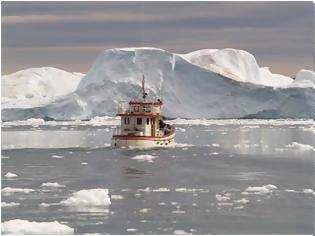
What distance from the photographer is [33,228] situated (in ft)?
36.3

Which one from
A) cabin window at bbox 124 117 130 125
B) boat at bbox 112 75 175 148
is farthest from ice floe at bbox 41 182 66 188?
cabin window at bbox 124 117 130 125

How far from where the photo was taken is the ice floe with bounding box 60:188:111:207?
1320cm

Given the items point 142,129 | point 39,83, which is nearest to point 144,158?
point 142,129

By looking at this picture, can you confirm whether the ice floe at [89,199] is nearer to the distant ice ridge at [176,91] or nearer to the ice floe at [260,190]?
the ice floe at [260,190]

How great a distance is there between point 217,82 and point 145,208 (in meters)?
45.2

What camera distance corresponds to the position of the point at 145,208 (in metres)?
13.0

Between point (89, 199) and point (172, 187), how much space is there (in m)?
2.97

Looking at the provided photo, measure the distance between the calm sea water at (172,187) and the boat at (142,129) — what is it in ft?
2.23

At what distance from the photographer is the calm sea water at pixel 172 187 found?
1173cm

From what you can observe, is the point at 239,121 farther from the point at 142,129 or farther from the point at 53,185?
the point at 53,185

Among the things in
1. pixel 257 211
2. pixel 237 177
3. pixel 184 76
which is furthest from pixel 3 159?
pixel 184 76

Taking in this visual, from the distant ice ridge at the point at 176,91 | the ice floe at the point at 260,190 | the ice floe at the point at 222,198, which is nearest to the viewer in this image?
the ice floe at the point at 222,198

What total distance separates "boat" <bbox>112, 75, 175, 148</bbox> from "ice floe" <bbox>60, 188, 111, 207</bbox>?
43.8 ft

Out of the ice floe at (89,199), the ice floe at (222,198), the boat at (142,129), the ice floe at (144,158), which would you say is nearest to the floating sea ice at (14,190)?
the ice floe at (89,199)
